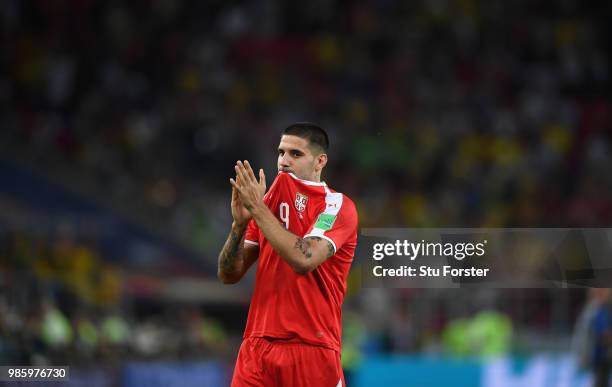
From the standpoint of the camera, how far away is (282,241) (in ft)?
17.0

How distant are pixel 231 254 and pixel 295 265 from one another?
0.55 m

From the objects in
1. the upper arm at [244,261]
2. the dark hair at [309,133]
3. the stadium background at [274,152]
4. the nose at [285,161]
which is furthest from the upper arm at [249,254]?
the stadium background at [274,152]

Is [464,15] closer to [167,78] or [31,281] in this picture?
[167,78]

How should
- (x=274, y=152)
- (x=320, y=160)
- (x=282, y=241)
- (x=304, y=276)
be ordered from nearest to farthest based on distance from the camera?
(x=282, y=241)
(x=304, y=276)
(x=320, y=160)
(x=274, y=152)

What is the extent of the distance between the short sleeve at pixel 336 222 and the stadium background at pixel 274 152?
511 cm

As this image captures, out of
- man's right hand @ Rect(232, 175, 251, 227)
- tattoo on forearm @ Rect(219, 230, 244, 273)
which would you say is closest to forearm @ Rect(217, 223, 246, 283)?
tattoo on forearm @ Rect(219, 230, 244, 273)

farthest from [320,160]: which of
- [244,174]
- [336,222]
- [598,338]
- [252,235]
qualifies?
[598,338]

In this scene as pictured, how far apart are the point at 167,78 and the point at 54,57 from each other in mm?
2058

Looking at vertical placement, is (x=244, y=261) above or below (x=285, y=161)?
below

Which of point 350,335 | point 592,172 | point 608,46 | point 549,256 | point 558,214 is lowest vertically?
point 549,256

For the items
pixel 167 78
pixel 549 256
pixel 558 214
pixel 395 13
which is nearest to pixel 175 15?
pixel 167 78

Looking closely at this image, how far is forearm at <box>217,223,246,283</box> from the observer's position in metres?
5.61

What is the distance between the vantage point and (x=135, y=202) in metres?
17.0

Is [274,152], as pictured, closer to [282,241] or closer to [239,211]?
[239,211]
